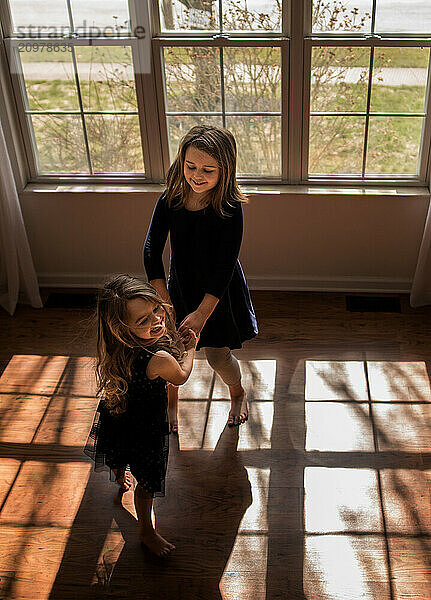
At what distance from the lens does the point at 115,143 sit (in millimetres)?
3424

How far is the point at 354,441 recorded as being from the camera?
2.68 metres

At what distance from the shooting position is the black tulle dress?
6.84ft

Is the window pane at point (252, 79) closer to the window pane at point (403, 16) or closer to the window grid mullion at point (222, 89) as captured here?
the window grid mullion at point (222, 89)

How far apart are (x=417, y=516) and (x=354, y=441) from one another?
0.40 meters

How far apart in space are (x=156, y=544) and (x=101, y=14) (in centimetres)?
230

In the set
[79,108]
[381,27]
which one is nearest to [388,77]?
[381,27]

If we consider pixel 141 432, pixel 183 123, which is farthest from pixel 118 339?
pixel 183 123

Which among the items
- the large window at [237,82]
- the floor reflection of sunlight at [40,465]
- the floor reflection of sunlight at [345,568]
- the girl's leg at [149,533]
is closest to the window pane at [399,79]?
the large window at [237,82]

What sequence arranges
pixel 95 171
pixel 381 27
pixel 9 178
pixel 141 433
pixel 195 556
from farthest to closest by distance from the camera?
pixel 95 171 → pixel 9 178 → pixel 381 27 → pixel 195 556 → pixel 141 433

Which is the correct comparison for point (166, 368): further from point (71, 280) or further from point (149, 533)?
point (71, 280)

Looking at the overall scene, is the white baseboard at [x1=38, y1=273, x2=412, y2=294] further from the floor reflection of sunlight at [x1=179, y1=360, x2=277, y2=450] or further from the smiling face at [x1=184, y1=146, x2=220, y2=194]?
the smiling face at [x1=184, y1=146, x2=220, y2=194]

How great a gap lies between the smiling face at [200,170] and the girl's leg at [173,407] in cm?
90

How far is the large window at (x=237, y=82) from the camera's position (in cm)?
308

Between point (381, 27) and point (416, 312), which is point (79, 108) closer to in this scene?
point (381, 27)
